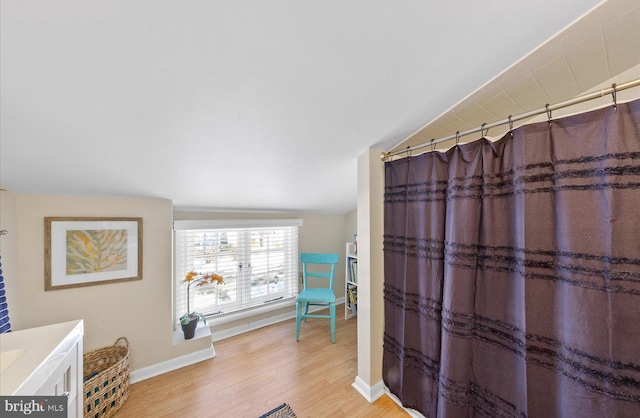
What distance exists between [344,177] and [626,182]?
1603 mm

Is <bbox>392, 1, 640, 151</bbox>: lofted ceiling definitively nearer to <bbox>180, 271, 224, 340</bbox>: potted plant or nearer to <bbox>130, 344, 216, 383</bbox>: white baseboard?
<bbox>180, 271, 224, 340</bbox>: potted plant

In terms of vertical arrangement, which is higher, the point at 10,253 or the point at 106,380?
the point at 10,253

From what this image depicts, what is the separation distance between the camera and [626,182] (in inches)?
32.9

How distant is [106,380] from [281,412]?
1204 millimetres

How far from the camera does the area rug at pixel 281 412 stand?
149cm

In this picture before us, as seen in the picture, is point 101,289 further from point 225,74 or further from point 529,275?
point 529,275

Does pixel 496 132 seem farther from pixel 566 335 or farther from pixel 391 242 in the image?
pixel 566 335

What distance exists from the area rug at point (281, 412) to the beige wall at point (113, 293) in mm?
973

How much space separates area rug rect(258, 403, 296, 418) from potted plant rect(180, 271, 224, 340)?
1.04 meters

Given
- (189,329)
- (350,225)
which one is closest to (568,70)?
(350,225)

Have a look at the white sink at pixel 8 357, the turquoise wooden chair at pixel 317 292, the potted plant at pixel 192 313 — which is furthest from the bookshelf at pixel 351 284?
the white sink at pixel 8 357

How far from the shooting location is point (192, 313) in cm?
222

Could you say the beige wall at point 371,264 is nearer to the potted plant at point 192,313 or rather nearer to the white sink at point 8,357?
the potted plant at point 192,313

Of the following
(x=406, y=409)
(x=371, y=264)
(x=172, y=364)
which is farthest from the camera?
(x=172, y=364)
